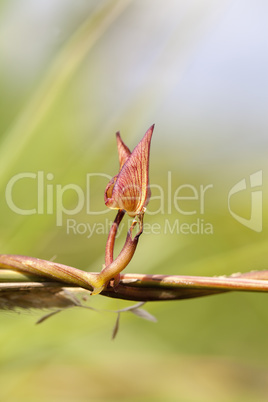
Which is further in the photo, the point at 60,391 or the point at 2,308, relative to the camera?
the point at 60,391

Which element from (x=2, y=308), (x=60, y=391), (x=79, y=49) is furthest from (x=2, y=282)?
(x=79, y=49)

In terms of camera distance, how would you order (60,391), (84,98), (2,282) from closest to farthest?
(2,282), (60,391), (84,98)

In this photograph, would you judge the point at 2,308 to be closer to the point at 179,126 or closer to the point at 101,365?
the point at 101,365

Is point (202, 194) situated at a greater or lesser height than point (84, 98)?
lesser

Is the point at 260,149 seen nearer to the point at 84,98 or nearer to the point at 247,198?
the point at 247,198

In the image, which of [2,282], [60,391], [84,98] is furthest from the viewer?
[84,98]

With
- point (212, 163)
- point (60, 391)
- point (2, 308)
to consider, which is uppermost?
point (212, 163)

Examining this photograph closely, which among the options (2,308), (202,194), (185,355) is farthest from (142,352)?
(2,308)

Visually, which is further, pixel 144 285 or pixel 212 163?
pixel 212 163

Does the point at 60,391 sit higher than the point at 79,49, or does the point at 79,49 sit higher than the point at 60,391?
the point at 79,49
